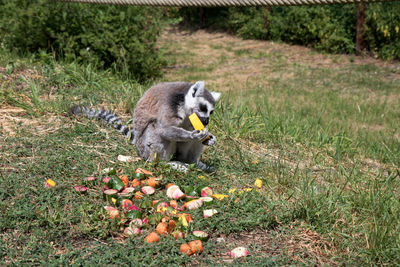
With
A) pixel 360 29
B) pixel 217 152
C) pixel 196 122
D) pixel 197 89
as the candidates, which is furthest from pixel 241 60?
pixel 196 122

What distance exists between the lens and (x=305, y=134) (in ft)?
18.0

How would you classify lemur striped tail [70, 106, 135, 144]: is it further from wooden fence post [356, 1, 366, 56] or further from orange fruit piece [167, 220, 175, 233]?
wooden fence post [356, 1, 366, 56]

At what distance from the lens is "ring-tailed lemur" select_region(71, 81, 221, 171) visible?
143 inches

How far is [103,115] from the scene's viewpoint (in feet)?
15.4

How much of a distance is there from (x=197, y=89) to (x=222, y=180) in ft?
2.71

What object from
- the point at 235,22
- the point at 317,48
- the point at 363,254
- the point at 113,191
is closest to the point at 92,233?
the point at 113,191

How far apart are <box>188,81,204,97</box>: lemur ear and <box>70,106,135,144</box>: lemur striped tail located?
43.4 inches

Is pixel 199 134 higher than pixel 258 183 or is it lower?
higher

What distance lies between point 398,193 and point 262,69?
7761mm

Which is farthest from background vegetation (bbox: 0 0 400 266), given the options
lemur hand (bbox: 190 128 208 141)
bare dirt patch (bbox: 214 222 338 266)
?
lemur hand (bbox: 190 128 208 141)

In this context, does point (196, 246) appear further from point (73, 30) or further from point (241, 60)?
point (241, 60)

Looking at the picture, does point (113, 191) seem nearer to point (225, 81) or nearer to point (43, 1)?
point (43, 1)

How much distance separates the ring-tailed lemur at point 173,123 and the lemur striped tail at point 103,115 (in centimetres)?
35

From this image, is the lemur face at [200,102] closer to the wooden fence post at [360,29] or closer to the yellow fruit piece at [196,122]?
the yellow fruit piece at [196,122]
